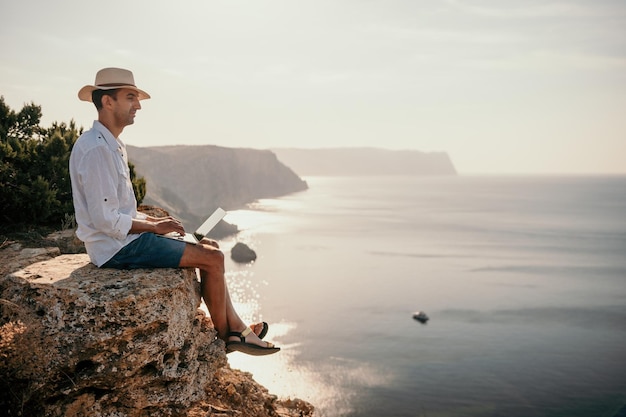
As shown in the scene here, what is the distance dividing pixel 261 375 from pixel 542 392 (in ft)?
65.6

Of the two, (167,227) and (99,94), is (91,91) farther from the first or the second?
(167,227)

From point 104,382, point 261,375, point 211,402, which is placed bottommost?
point 261,375

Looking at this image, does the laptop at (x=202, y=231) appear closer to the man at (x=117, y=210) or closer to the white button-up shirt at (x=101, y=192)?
the man at (x=117, y=210)

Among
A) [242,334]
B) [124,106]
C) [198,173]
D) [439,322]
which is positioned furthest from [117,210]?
[198,173]

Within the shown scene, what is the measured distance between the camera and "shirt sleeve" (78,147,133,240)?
4.77 metres

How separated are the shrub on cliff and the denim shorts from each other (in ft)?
16.4

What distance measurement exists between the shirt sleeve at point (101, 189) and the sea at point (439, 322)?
29596mm

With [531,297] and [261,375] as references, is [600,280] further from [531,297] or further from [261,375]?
[261,375]

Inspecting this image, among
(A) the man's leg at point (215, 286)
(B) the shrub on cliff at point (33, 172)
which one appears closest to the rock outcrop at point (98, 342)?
(A) the man's leg at point (215, 286)

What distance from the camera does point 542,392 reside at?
112 feet

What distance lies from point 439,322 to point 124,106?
150 ft

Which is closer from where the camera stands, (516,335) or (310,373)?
(310,373)

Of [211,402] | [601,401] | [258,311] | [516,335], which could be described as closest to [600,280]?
[516,335]

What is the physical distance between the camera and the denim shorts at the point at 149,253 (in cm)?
516
